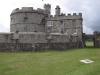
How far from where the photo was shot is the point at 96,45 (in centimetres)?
4634

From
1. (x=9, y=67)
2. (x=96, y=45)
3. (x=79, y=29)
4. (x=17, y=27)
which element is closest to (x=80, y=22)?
(x=79, y=29)

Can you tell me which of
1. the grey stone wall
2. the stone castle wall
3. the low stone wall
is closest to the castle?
the grey stone wall

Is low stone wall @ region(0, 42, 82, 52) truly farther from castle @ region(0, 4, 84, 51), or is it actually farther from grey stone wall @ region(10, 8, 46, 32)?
grey stone wall @ region(10, 8, 46, 32)

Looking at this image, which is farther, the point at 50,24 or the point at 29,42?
the point at 50,24

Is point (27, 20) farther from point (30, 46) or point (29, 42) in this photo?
point (30, 46)

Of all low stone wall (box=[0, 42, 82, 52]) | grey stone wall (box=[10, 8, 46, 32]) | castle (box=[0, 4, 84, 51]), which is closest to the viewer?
low stone wall (box=[0, 42, 82, 52])

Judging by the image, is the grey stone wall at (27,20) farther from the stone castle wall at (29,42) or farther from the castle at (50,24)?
the stone castle wall at (29,42)

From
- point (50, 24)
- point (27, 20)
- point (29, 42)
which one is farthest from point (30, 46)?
point (50, 24)

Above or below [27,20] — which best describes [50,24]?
below

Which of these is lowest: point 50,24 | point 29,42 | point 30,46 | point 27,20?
point 30,46

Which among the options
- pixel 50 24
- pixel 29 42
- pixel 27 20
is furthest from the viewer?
pixel 50 24

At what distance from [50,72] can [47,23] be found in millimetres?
34944

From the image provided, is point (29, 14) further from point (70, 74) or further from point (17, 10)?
point (70, 74)

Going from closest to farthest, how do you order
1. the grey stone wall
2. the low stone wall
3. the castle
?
the low stone wall
the castle
the grey stone wall
